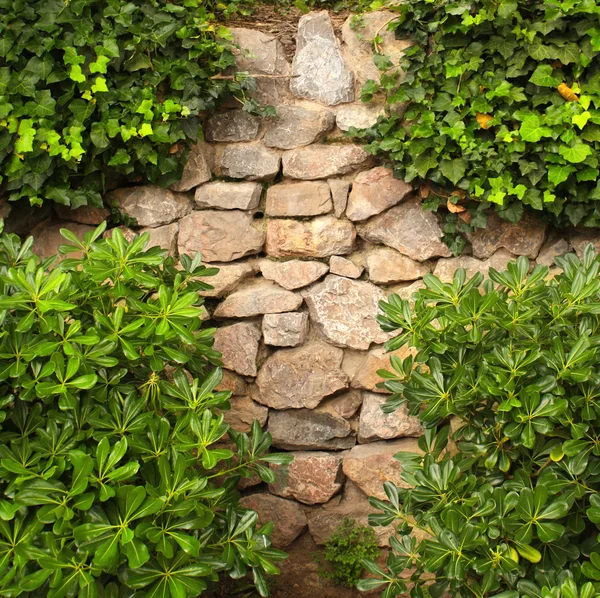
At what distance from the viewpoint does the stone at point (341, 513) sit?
9.59 ft

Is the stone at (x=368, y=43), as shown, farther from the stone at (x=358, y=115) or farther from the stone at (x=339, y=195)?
the stone at (x=339, y=195)

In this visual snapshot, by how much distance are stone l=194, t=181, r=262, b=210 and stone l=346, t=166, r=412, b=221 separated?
1.29ft

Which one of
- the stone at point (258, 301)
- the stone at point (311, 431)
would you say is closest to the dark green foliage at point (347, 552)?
the stone at point (311, 431)

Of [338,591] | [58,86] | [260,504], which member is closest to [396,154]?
[58,86]

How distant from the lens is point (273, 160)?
2949 mm

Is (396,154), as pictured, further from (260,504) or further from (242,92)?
(260,504)

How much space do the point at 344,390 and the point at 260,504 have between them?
23.3 inches

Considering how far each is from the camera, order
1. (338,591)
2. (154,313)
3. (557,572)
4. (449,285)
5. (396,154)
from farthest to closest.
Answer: (338,591), (396,154), (449,285), (154,313), (557,572)

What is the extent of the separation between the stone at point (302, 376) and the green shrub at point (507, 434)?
43 centimetres

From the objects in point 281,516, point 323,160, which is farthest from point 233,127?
point 281,516

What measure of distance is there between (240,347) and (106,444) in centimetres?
99

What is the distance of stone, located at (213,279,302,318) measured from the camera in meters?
2.90

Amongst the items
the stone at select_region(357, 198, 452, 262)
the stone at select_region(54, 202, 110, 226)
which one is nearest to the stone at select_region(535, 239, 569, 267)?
the stone at select_region(357, 198, 452, 262)

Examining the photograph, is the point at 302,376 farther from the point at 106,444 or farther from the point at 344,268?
the point at 106,444
